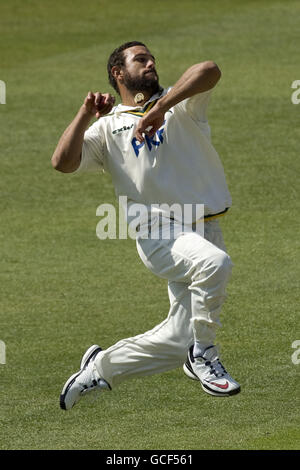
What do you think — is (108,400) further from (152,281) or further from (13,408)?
(152,281)

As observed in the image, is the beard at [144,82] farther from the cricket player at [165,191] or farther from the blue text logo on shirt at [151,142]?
the blue text logo on shirt at [151,142]

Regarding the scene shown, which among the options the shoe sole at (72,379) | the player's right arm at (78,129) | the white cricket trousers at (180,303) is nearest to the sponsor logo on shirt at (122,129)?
the player's right arm at (78,129)

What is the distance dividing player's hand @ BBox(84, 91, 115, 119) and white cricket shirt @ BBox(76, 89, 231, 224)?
0.40m

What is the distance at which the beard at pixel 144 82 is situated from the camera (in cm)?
761

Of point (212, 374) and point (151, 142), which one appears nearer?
point (212, 374)

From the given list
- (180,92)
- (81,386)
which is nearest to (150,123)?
(180,92)

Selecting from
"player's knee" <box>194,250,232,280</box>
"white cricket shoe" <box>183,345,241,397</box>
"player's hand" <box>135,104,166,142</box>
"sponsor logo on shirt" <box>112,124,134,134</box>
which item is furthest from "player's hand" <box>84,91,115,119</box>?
"white cricket shoe" <box>183,345,241,397</box>

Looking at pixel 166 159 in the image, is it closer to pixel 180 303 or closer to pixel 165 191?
pixel 165 191

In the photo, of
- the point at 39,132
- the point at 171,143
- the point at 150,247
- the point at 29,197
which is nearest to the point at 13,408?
the point at 150,247

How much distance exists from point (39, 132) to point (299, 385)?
7.96 metres

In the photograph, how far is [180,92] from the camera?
23.1 feet

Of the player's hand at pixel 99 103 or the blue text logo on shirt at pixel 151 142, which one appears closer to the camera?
the player's hand at pixel 99 103

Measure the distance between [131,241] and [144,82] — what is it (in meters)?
4.88

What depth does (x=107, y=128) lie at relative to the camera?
764 cm
